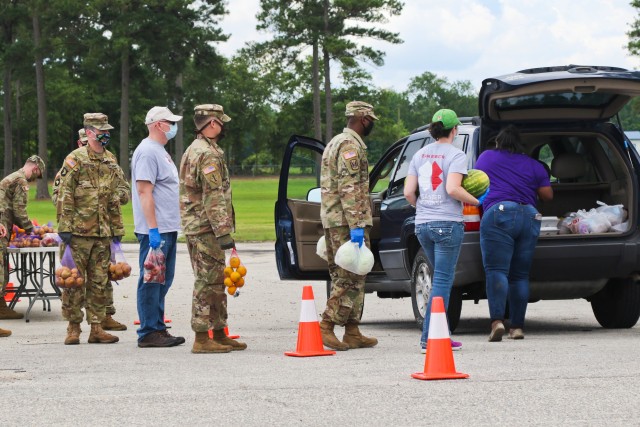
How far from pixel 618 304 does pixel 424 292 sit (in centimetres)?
200

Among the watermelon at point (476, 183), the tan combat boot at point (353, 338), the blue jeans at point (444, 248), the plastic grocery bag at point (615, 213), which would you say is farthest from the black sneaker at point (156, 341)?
the plastic grocery bag at point (615, 213)

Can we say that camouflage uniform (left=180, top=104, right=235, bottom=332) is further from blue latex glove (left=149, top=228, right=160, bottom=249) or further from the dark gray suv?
the dark gray suv

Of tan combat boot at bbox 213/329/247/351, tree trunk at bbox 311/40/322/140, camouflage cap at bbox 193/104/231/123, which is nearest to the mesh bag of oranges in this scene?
tan combat boot at bbox 213/329/247/351

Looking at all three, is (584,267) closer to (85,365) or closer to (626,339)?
(626,339)

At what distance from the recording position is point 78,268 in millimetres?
10969

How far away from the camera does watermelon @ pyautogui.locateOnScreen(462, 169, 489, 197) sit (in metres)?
9.84

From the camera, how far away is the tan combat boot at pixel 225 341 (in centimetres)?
1030

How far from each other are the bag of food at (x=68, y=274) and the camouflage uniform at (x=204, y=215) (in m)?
1.33

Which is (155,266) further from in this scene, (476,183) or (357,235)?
(476,183)

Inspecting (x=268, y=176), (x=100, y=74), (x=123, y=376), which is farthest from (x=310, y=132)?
(x=123, y=376)

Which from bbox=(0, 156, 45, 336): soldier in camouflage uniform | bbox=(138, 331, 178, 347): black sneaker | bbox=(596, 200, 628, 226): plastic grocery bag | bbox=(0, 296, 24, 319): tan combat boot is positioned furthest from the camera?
bbox=(0, 296, 24, 319): tan combat boot

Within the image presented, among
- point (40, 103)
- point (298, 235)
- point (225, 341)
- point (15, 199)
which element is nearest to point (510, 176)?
point (298, 235)

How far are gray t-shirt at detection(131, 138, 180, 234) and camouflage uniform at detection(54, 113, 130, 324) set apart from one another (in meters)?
0.58

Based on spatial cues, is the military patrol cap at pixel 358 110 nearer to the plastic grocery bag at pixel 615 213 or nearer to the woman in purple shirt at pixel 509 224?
the woman in purple shirt at pixel 509 224
